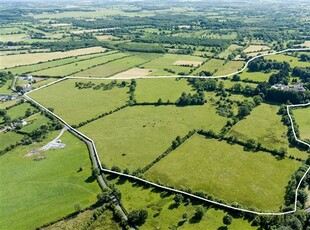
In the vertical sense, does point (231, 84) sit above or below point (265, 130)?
above

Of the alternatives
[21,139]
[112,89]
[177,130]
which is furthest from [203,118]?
[21,139]

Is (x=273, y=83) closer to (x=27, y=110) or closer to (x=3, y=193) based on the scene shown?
(x=27, y=110)

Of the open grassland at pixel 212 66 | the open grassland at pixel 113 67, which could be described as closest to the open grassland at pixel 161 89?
the open grassland at pixel 212 66

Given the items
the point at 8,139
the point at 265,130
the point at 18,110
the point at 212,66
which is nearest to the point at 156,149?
the point at 265,130

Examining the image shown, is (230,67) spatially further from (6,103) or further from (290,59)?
(6,103)

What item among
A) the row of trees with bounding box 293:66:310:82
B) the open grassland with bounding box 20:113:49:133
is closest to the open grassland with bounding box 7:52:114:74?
the open grassland with bounding box 20:113:49:133

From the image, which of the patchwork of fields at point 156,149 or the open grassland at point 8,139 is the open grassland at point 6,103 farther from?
the open grassland at point 8,139
